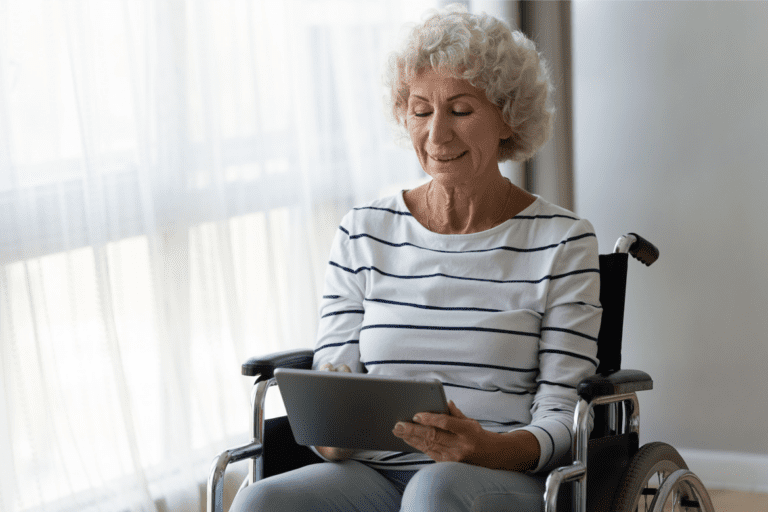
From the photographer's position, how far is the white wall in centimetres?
244

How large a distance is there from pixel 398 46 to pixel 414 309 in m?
0.53

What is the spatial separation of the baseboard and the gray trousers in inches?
55.3

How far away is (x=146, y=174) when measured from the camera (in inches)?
75.3

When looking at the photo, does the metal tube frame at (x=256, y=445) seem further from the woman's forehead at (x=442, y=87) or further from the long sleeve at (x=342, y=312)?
the woman's forehead at (x=442, y=87)

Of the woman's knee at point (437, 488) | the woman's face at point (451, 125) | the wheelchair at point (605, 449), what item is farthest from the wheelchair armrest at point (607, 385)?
the woman's face at point (451, 125)

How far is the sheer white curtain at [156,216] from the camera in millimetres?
1705

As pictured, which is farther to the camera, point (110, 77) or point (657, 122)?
point (657, 122)

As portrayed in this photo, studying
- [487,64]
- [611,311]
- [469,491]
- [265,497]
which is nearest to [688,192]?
[611,311]

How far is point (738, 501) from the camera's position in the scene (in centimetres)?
246

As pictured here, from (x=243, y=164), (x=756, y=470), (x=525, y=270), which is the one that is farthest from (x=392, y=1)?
(x=756, y=470)

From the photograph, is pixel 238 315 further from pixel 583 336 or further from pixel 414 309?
pixel 583 336

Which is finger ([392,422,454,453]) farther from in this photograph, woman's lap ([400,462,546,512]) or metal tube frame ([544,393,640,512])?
metal tube frame ([544,393,640,512])

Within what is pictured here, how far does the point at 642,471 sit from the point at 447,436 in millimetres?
345

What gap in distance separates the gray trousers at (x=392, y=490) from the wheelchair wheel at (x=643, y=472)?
130 millimetres
